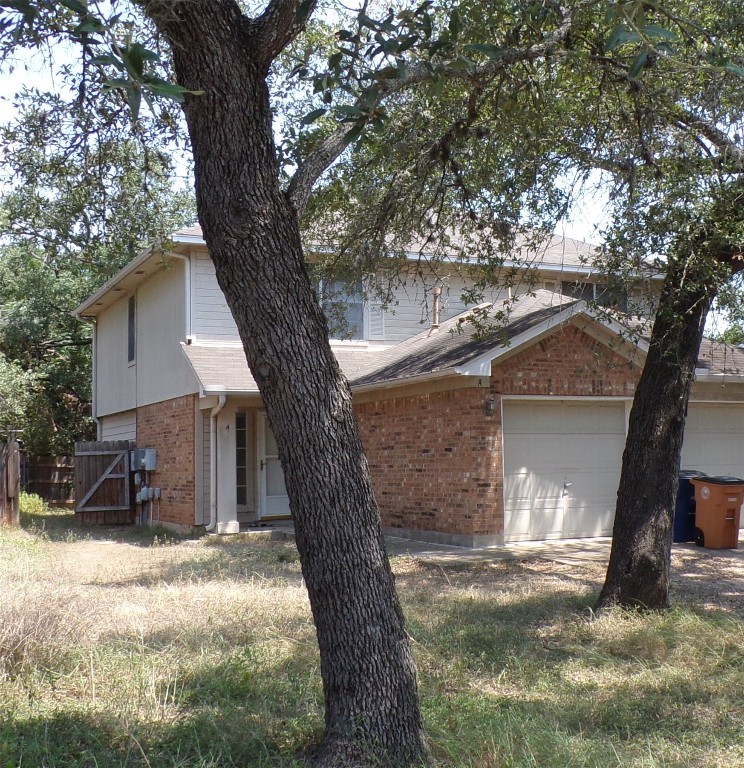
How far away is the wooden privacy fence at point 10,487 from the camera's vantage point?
1886 cm

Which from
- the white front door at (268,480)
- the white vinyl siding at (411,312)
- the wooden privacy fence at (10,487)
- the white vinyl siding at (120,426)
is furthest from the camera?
the white vinyl siding at (120,426)

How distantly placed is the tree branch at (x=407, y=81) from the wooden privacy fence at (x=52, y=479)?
2124 cm

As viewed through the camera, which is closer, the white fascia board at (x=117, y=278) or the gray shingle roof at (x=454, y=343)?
the gray shingle roof at (x=454, y=343)

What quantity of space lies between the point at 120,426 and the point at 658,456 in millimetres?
16309

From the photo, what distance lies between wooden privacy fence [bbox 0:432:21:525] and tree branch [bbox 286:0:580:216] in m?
13.8

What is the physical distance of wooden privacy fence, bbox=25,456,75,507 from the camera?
26.7 m

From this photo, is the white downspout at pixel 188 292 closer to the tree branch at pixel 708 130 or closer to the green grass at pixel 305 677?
the green grass at pixel 305 677

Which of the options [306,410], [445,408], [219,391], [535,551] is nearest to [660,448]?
[306,410]

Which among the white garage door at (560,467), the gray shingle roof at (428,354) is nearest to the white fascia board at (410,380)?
the gray shingle roof at (428,354)

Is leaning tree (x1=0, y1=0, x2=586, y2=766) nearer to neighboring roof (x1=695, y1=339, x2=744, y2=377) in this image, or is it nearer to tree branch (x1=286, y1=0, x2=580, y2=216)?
tree branch (x1=286, y1=0, x2=580, y2=216)

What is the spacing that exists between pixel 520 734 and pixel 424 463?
31.1ft

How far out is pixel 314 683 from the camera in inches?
245

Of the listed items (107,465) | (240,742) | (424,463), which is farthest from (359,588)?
(107,465)

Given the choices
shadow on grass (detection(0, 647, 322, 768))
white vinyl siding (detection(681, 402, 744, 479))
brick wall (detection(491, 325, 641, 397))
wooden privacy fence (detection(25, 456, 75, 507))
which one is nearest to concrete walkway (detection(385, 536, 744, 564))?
white vinyl siding (detection(681, 402, 744, 479))
